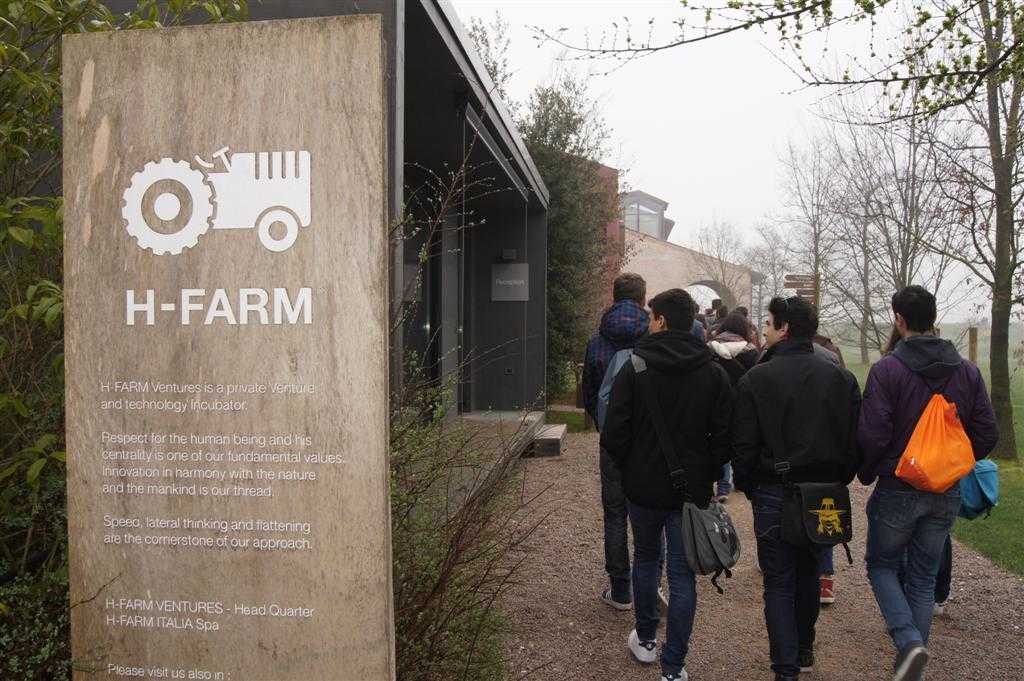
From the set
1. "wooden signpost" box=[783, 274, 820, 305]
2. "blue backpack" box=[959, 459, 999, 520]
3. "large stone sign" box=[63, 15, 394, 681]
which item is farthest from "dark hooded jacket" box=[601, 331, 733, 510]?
"wooden signpost" box=[783, 274, 820, 305]

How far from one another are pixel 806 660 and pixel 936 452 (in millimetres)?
1429

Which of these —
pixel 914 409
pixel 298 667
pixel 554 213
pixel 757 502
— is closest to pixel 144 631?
pixel 298 667

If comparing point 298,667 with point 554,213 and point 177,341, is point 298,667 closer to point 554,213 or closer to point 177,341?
point 177,341

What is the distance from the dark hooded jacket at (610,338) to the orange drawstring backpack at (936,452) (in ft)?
5.74

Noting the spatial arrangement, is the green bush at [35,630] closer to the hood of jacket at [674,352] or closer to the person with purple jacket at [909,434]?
the hood of jacket at [674,352]

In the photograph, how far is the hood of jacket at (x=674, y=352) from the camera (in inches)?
166

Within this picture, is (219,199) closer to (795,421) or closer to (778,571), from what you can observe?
(795,421)

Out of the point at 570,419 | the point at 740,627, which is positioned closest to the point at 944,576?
the point at 740,627

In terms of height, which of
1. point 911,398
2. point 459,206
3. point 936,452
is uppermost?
point 459,206

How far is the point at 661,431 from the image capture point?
4211 millimetres

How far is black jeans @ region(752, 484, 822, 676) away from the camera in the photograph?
13.9ft

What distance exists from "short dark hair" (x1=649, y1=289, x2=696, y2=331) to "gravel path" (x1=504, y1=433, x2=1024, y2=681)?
1.01m

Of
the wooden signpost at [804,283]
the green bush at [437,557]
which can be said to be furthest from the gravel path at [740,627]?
the wooden signpost at [804,283]

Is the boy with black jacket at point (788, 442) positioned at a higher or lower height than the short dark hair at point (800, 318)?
lower
